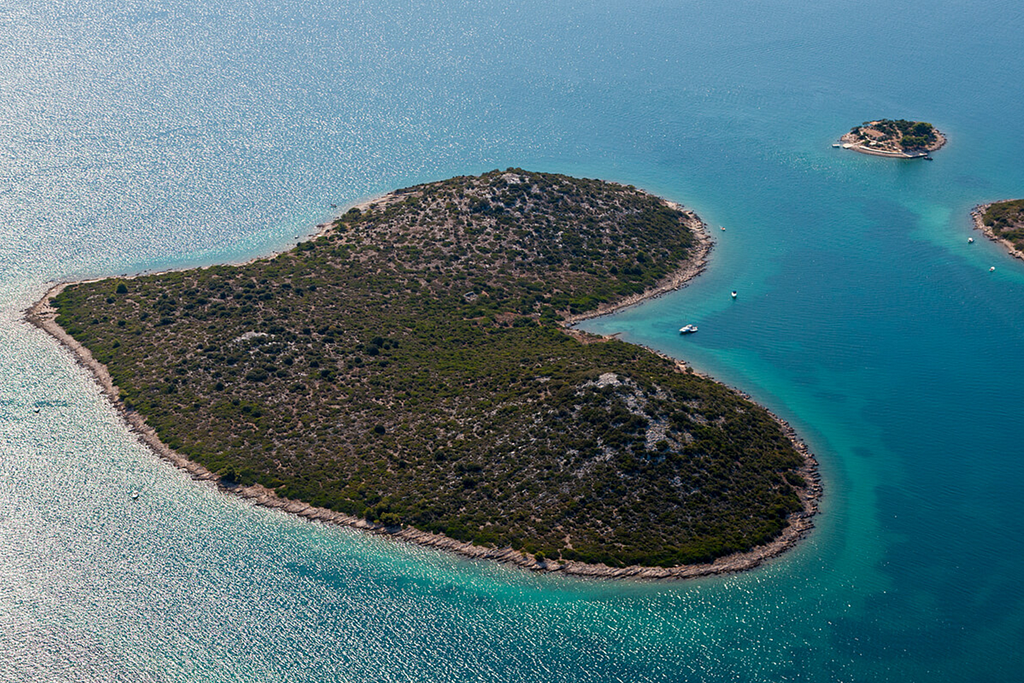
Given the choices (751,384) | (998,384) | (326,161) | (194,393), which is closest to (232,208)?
(326,161)

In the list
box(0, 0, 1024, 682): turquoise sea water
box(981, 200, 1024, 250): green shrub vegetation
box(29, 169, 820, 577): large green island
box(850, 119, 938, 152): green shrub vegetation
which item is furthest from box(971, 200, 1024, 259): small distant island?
box(29, 169, 820, 577): large green island

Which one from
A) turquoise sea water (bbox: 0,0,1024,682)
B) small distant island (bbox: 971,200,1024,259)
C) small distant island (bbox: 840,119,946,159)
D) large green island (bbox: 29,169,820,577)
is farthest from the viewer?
small distant island (bbox: 840,119,946,159)

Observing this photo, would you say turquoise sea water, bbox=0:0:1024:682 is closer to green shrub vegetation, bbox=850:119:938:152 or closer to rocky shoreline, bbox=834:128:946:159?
rocky shoreline, bbox=834:128:946:159

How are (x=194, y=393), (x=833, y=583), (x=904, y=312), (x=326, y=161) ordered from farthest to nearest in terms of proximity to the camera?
→ (x=326, y=161) → (x=904, y=312) → (x=194, y=393) → (x=833, y=583)

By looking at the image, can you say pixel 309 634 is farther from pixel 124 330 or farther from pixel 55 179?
pixel 55 179

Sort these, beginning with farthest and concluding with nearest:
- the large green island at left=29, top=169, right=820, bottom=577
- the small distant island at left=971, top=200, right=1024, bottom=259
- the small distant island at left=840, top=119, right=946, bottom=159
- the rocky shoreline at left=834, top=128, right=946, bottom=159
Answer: the small distant island at left=840, top=119, right=946, bottom=159
the rocky shoreline at left=834, top=128, right=946, bottom=159
the small distant island at left=971, top=200, right=1024, bottom=259
the large green island at left=29, top=169, right=820, bottom=577

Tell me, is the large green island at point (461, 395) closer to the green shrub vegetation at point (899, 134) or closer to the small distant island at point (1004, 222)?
the small distant island at point (1004, 222)
